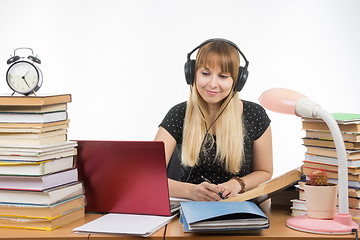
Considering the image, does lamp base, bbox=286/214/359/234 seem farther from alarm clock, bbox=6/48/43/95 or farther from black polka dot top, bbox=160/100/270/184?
alarm clock, bbox=6/48/43/95

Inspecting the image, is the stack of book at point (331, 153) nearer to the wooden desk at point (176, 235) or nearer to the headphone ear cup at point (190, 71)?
the wooden desk at point (176, 235)

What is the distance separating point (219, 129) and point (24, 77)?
2.83ft

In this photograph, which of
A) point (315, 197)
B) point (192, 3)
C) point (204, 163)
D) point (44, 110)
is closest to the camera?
point (315, 197)

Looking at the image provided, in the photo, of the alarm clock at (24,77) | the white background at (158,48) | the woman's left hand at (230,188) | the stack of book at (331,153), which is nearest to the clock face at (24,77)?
the alarm clock at (24,77)

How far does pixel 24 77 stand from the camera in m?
1.55

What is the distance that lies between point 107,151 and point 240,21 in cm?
250

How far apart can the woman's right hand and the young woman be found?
151 mm

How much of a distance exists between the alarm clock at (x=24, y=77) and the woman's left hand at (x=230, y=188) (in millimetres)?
713

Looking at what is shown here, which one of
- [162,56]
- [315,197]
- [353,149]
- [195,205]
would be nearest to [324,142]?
[353,149]

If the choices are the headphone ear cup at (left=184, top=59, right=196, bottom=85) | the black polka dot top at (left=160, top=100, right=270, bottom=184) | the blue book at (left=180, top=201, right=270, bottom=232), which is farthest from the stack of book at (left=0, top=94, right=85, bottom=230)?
the black polka dot top at (left=160, top=100, right=270, bottom=184)

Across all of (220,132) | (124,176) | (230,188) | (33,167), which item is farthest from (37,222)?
(220,132)

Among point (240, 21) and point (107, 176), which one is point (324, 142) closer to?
point (107, 176)

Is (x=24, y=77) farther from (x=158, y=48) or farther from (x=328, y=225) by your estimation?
(x=158, y=48)

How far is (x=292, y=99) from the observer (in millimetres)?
1336
